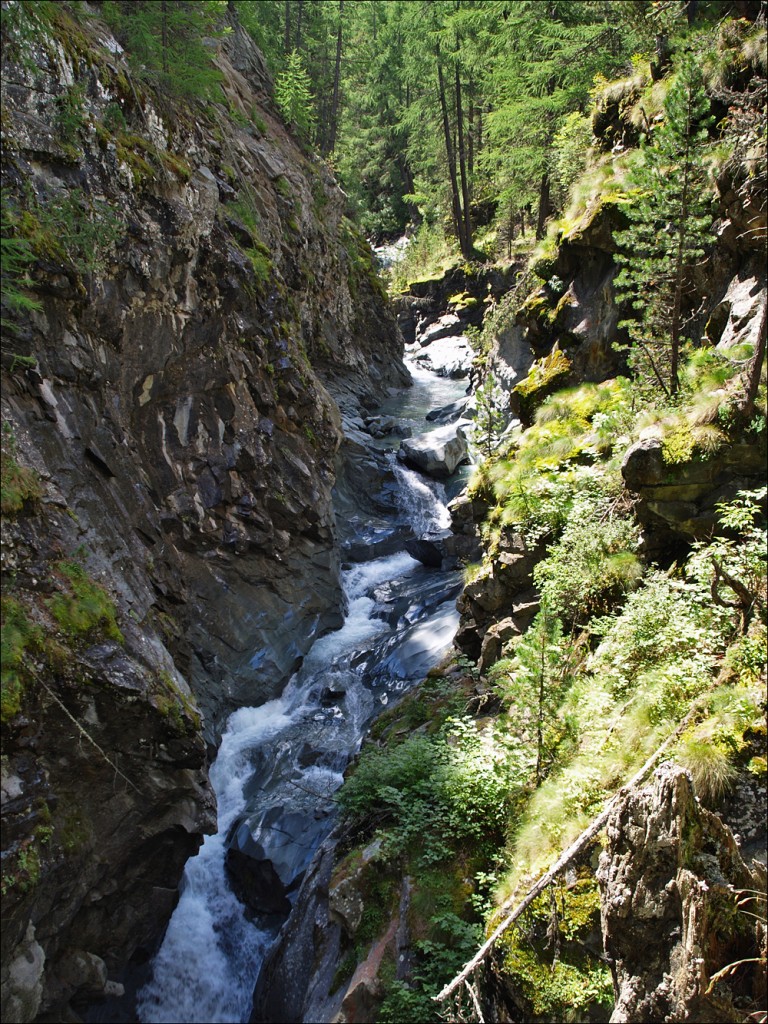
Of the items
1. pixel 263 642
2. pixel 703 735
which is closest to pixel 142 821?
pixel 263 642

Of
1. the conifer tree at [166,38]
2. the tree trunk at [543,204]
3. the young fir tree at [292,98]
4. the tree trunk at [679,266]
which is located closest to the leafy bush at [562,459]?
the tree trunk at [679,266]

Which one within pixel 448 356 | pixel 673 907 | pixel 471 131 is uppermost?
pixel 471 131

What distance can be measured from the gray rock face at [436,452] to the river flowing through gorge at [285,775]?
369 centimetres

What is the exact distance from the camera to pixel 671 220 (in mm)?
8367

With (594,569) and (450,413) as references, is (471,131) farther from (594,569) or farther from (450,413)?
(594,569)

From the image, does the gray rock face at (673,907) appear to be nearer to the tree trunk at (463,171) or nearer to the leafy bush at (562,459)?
the leafy bush at (562,459)

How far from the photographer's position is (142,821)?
763cm

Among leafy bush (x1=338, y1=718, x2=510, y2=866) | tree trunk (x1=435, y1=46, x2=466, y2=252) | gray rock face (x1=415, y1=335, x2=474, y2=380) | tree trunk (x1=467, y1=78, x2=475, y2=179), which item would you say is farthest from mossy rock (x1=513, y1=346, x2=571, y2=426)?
tree trunk (x1=467, y1=78, x2=475, y2=179)

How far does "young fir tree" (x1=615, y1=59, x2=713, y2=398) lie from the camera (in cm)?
751

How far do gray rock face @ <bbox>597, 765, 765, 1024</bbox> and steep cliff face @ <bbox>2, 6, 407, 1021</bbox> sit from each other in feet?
17.0

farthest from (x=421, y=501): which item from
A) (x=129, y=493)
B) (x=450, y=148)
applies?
(x=450, y=148)

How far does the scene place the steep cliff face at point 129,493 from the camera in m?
6.51

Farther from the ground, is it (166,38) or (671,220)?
(166,38)

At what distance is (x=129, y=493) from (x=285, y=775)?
5.54 metres
